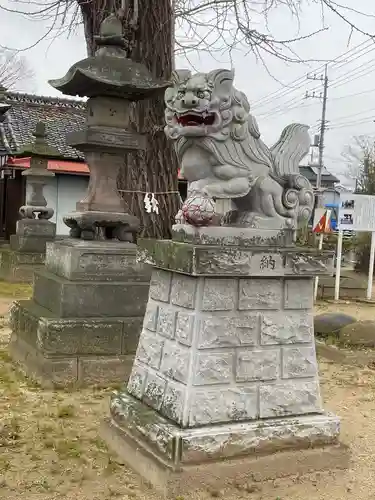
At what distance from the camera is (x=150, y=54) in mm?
7945

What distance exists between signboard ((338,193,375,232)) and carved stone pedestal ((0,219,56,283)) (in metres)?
5.94

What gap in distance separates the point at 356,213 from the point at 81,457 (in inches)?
368

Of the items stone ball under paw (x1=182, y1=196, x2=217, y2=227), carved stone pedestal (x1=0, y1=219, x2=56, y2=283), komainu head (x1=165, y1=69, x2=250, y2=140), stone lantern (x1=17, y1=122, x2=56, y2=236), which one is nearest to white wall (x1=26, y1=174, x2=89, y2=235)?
stone lantern (x1=17, y1=122, x2=56, y2=236)

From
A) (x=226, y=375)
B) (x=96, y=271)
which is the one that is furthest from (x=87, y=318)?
(x=226, y=375)

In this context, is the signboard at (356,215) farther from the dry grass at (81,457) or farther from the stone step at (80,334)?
the stone step at (80,334)

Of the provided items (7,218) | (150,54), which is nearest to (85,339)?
(150,54)

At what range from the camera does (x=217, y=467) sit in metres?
3.44

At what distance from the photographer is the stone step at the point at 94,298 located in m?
5.55

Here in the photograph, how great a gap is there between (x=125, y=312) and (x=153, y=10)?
422cm

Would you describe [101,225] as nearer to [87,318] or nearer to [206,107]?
[87,318]

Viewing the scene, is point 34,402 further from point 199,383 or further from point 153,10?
point 153,10

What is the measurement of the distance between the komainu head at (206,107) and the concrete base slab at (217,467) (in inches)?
73.9

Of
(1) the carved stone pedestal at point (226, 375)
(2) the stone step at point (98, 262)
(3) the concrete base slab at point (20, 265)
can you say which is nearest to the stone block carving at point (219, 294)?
(1) the carved stone pedestal at point (226, 375)

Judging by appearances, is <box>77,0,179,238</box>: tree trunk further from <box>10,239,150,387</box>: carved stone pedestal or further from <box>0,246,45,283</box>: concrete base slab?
<box>0,246,45,283</box>: concrete base slab
